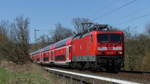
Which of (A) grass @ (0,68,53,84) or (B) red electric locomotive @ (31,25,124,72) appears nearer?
(A) grass @ (0,68,53,84)

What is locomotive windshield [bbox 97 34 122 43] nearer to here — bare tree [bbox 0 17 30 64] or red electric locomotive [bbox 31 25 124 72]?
red electric locomotive [bbox 31 25 124 72]

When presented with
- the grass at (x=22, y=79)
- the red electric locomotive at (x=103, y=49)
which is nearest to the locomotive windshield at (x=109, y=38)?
the red electric locomotive at (x=103, y=49)

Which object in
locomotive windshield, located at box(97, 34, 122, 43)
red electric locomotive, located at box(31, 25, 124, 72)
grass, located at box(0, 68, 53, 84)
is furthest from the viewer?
locomotive windshield, located at box(97, 34, 122, 43)

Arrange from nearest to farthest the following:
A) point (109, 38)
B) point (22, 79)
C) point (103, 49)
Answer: point (22, 79)
point (103, 49)
point (109, 38)

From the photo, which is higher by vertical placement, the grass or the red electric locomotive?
the red electric locomotive

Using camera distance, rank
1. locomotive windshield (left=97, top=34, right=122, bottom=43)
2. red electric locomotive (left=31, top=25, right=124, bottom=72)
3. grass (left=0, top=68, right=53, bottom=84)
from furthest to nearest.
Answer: locomotive windshield (left=97, top=34, right=122, bottom=43)
red electric locomotive (left=31, top=25, right=124, bottom=72)
grass (left=0, top=68, right=53, bottom=84)

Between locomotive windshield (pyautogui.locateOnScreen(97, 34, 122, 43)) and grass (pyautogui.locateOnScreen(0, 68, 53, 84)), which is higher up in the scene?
locomotive windshield (pyautogui.locateOnScreen(97, 34, 122, 43))

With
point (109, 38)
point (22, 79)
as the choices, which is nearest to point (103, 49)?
point (109, 38)

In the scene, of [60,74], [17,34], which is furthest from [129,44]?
[60,74]

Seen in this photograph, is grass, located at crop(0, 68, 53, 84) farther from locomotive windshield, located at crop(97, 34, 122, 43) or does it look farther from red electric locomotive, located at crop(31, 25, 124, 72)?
locomotive windshield, located at crop(97, 34, 122, 43)

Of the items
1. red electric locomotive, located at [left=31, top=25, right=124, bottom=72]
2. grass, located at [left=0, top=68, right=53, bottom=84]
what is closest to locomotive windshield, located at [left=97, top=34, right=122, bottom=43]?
red electric locomotive, located at [left=31, top=25, right=124, bottom=72]

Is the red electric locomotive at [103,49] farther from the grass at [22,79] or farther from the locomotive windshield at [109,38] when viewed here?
the grass at [22,79]

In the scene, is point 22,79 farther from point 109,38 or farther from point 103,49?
point 109,38

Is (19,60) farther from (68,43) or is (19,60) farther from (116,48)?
(116,48)
